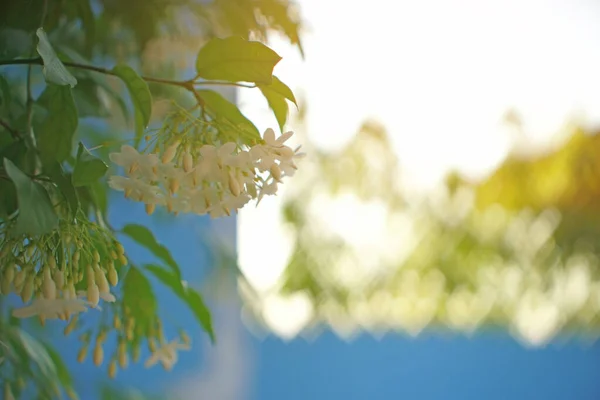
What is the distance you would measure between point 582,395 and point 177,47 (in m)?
2.15

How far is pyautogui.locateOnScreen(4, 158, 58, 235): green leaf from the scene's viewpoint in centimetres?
43

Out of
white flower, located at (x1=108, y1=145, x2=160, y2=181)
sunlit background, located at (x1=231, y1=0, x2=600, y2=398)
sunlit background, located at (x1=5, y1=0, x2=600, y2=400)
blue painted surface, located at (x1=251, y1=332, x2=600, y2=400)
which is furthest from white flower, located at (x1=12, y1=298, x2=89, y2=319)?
blue painted surface, located at (x1=251, y1=332, x2=600, y2=400)

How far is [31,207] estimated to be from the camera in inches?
17.2

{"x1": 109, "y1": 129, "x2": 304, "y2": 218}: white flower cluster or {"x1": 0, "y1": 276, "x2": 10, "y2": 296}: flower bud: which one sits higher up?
{"x1": 109, "y1": 129, "x2": 304, "y2": 218}: white flower cluster

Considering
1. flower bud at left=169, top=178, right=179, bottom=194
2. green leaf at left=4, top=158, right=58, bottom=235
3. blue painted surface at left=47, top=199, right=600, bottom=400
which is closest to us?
green leaf at left=4, top=158, right=58, bottom=235

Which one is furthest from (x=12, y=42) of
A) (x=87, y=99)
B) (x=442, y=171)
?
(x=442, y=171)

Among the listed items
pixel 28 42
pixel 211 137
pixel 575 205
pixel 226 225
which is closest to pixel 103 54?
pixel 28 42

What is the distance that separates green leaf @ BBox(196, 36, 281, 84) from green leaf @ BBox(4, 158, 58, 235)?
0.15 m

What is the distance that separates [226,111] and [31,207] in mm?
181

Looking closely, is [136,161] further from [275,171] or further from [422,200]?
[422,200]

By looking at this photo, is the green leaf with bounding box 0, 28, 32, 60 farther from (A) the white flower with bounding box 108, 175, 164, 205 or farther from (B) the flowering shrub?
(A) the white flower with bounding box 108, 175, 164, 205

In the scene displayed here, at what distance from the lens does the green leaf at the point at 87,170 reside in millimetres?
480

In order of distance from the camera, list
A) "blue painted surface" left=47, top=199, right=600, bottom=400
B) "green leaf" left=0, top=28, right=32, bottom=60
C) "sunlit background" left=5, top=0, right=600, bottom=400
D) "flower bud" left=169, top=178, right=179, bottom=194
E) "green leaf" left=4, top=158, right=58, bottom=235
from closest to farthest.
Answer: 1. "green leaf" left=4, top=158, right=58, bottom=235
2. "flower bud" left=169, top=178, right=179, bottom=194
3. "green leaf" left=0, top=28, right=32, bottom=60
4. "sunlit background" left=5, top=0, right=600, bottom=400
5. "blue painted surface" left=47, top=199, right=600, bottom=400

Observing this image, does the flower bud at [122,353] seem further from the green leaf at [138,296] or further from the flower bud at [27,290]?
the flower bud at [27,290]
